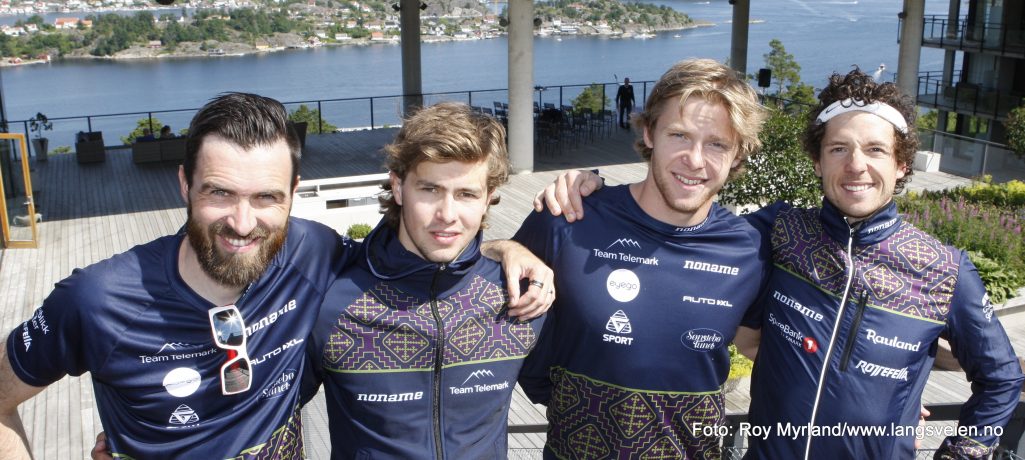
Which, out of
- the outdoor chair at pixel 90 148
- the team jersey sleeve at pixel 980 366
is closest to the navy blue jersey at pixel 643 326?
the team jersey sleeve at pixel 980 366

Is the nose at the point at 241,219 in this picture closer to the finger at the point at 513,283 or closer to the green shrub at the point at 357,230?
the finger at the point at 513,283

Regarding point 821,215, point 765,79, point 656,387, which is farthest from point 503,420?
point 765,79

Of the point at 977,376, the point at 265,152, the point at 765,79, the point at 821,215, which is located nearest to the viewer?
the point at 265,152

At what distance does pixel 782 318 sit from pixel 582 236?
672 millimetres

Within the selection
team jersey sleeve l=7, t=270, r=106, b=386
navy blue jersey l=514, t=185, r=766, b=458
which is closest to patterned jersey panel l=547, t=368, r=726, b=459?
navy blue jersey l=514, t=185, r=766, b=458

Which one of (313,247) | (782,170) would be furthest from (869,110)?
(782,170)

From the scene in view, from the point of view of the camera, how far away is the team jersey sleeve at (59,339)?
230 cm

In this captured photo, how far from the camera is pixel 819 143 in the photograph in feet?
9.43

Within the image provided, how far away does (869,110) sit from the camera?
2719mm

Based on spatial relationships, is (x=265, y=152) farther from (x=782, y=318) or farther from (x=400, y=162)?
(x=782, y=318)

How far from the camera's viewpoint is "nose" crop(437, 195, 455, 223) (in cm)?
249

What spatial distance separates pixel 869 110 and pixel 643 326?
3.20 feet

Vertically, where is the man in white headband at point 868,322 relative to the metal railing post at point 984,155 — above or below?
above

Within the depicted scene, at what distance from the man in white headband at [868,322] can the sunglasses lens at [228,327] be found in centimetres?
160
